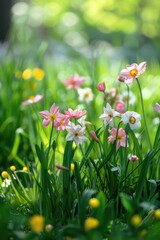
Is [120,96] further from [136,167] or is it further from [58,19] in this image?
[58,19]

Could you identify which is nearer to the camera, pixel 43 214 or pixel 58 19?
pixel 43 214

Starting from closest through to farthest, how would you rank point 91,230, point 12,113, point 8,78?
point 91,230, point 12,113, point 8,78

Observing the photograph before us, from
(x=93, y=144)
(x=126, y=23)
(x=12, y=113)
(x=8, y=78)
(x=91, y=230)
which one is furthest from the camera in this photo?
(x=126, y=23)

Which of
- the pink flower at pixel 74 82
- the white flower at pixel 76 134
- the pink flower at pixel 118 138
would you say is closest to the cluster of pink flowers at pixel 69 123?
the white flower at pixel 76 134

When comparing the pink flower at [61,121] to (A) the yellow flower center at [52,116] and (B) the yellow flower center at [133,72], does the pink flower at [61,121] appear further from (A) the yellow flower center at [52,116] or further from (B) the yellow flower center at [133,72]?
(B) the yellow flower center at [133,72]

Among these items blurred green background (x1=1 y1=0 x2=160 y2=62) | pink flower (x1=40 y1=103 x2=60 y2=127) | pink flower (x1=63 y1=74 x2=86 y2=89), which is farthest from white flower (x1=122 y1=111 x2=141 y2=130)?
blurred green background (x1=1 y1=0 x2=160 y2=62)

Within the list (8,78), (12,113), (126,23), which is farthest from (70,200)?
(126,23)

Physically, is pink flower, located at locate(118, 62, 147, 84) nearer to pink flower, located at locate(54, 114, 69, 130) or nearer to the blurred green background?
pink flower, located at locate(54, 114, 69, 130)
